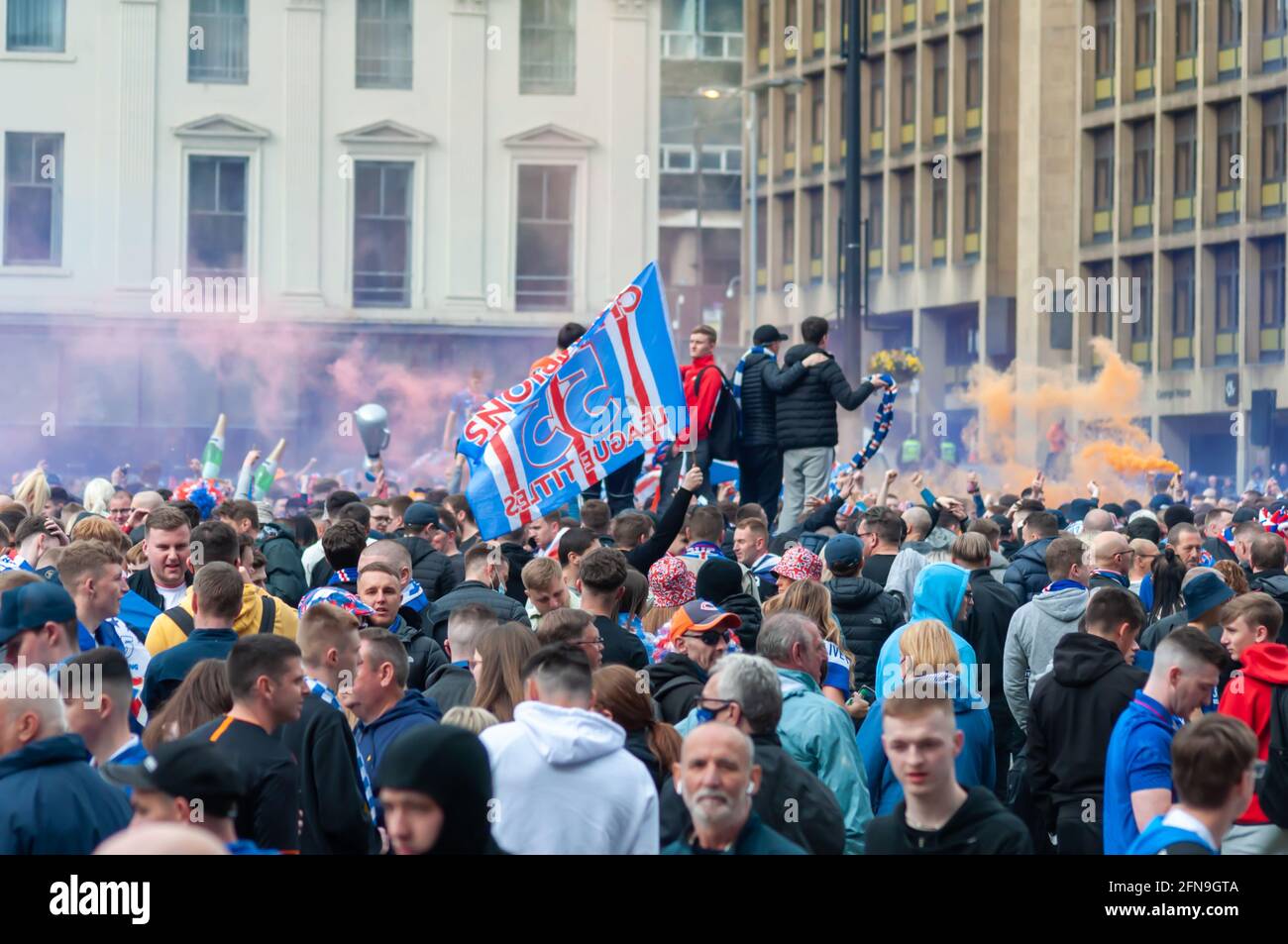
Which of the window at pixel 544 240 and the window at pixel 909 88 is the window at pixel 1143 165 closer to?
the window at pixel 909 88

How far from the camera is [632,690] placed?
6863 mm

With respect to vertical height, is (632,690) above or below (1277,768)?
above

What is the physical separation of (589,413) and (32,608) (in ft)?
23.3

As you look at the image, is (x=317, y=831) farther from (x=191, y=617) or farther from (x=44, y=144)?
(x=44, y=144)

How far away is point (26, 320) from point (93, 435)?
254 cm

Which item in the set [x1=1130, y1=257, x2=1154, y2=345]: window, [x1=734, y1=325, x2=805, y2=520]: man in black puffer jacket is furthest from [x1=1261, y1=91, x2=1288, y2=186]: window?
[x1=734, y1=325, x2=805, y2=520]: man in black puffer jacket

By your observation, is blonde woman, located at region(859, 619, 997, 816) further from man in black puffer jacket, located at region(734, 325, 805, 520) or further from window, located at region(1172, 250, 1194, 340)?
window, located at region(1172, 250, 1194, 340)

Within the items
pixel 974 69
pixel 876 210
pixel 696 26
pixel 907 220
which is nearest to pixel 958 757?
pixel 974 69

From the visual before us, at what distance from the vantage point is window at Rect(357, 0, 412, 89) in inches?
1704

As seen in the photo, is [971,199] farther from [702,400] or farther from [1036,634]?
[1036,634]

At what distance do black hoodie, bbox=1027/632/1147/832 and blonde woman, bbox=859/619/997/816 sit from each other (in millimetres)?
294

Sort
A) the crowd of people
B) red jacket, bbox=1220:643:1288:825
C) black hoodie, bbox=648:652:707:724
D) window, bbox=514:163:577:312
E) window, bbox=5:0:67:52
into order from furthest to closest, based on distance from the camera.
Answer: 1. window, bbox=514:163:577:312
2. window, bbox=5:0:67:52
3. red jacket, bbox=1220:643:1288:825
4. black hoodie, bbox=648:652:707:724
5. the crowd of people
